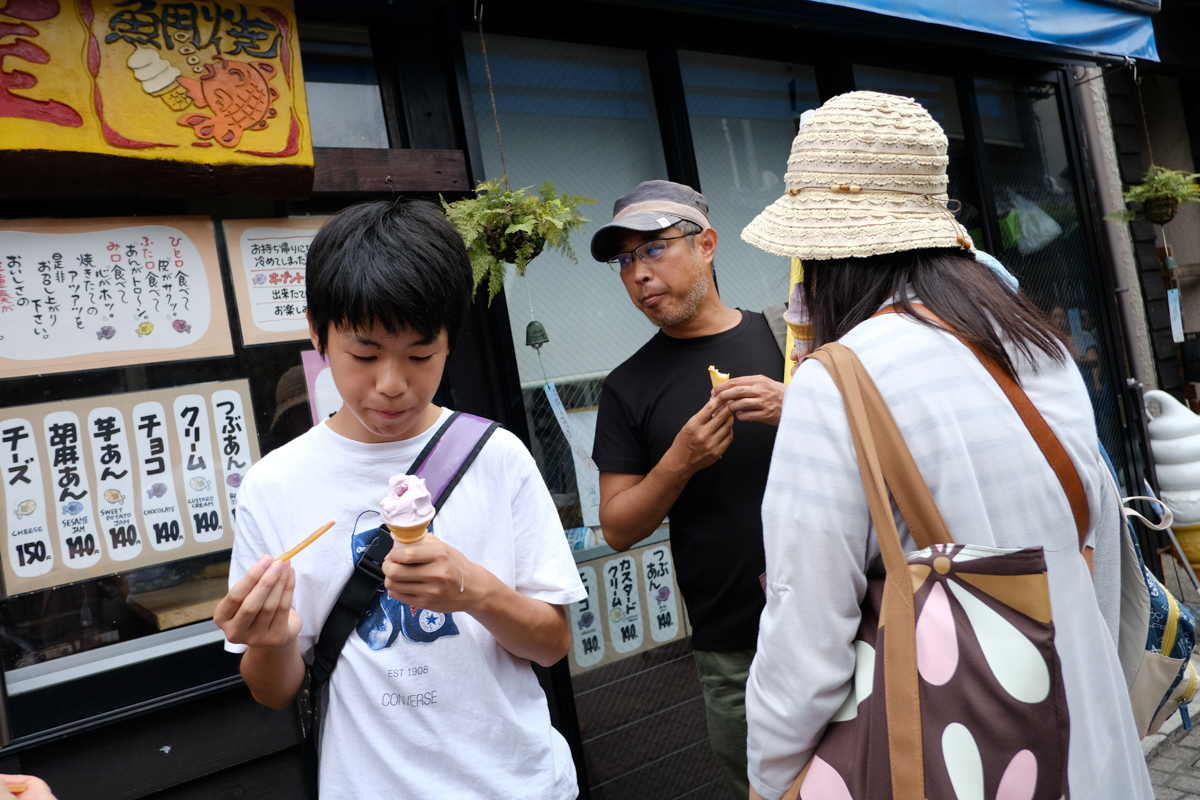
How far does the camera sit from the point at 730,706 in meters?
2.73

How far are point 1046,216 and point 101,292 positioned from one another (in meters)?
6.16

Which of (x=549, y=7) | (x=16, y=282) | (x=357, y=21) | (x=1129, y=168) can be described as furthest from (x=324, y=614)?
(x=1129, y=168)

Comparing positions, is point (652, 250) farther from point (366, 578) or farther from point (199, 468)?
point (199, 468)

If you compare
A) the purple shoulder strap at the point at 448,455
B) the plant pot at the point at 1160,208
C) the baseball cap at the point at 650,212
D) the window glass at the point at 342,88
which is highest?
the window glass at the point at 342,88

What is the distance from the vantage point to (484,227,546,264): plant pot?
307 centimetres

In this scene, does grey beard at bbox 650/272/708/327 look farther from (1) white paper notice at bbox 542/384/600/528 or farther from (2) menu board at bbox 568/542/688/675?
(2) menu board at bbox 568/542/688/675

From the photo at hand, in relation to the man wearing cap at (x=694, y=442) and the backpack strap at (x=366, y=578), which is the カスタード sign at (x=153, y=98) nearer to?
the man wearing cap at (x=694, y=442)

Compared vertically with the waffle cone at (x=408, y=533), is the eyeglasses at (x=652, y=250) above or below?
above

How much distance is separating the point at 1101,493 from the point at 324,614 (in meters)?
1.56

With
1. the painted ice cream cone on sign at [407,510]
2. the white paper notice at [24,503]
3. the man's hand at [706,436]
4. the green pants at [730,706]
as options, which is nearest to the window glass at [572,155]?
the man's hand at [706,436]

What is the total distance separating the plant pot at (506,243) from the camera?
3.07 meters

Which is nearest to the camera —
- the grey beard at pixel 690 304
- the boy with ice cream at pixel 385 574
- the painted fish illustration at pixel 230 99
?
the boy with ice cream at pixel 385 574

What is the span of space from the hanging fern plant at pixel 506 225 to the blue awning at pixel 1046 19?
1.71 metres

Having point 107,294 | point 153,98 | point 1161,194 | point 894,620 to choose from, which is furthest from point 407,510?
point 1161,194
